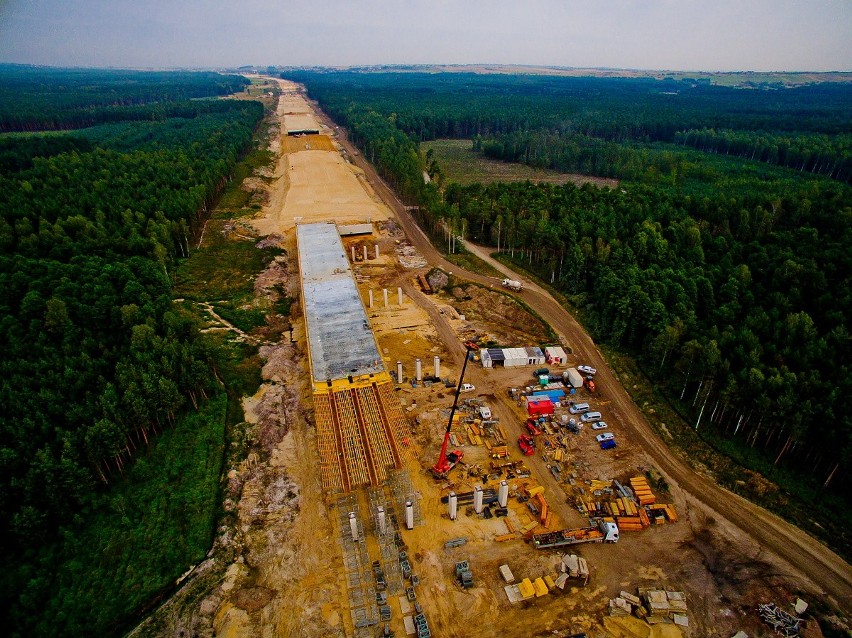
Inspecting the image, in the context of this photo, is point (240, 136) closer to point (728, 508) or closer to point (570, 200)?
point (570, 200)

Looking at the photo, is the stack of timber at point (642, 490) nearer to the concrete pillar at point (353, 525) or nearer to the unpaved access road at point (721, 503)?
the unpaved access road at point (721, 503)

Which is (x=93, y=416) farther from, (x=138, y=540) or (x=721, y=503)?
(x=721, y=503)

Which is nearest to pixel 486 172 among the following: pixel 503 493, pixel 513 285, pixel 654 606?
pixel 513 285

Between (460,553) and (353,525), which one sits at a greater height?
(353,525)

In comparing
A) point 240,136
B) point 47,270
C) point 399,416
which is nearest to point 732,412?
point 399,416

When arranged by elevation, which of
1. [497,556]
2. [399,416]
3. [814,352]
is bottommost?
[497,556]

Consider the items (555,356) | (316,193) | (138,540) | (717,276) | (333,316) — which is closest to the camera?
(138,540)

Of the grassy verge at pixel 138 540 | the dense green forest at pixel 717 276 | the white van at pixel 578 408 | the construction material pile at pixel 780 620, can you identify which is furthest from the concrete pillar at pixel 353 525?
the dense green forest at pixel 717 276
